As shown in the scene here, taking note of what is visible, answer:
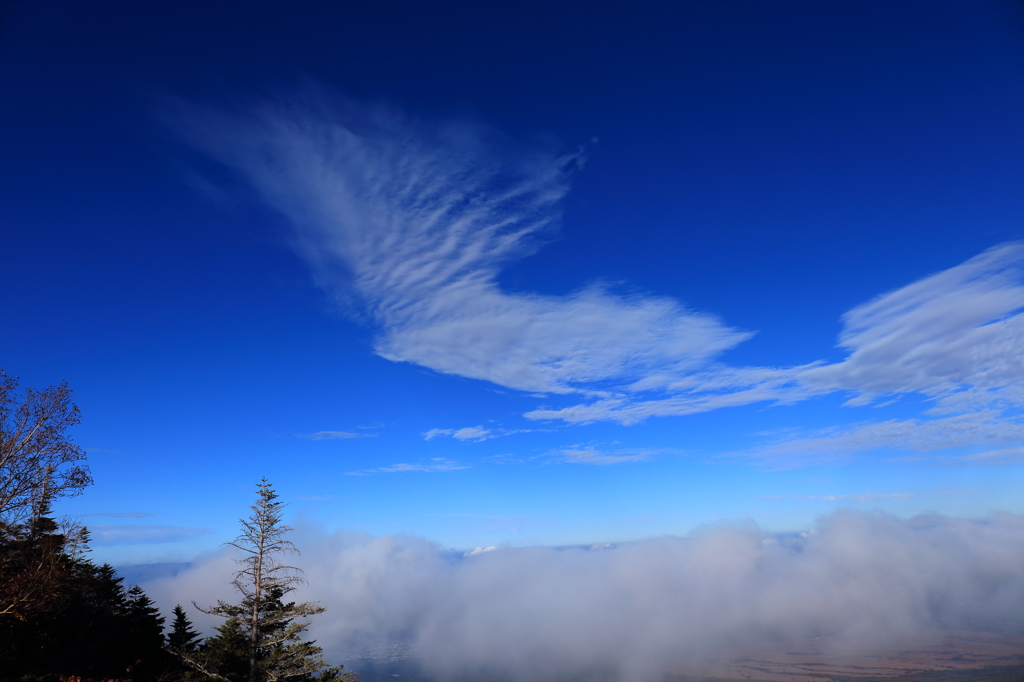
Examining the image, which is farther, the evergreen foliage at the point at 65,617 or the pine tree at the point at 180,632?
the pine tree at the point at 180,632

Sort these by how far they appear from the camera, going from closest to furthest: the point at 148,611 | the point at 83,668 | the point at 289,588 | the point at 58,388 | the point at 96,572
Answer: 1. the point at 58,388
2. the point at 289,588
3. the point at 83,668
4. the point at 96,572
5. the point at 148,611

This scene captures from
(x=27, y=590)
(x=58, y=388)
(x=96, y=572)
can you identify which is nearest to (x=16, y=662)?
(x=27, y=590)

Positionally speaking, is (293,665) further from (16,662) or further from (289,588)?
(16,662)

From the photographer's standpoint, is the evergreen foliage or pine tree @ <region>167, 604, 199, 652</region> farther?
pine tree @ <region>167, 604, 199, 652</region>

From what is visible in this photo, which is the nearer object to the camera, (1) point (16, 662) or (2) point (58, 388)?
(2) point (58, 388)

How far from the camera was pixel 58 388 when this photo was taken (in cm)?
2331

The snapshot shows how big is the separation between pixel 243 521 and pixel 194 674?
41.0 ft

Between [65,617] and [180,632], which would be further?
[180,632]

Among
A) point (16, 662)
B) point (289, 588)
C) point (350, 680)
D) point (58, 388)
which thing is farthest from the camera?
point (350, 680)

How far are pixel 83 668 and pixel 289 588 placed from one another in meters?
24.2

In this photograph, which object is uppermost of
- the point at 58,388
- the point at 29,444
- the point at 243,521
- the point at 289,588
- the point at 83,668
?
the point at 58,388

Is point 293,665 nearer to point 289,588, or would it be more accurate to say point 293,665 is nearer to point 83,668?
point 289,588

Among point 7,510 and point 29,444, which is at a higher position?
point 29,444

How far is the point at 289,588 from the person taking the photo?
99.7 feet
